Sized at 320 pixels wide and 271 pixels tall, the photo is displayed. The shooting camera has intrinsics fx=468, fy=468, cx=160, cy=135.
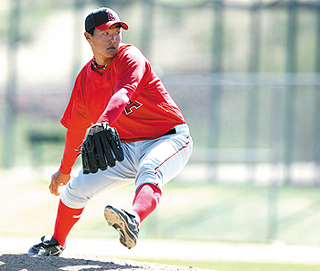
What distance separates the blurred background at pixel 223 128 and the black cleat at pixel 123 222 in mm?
4567

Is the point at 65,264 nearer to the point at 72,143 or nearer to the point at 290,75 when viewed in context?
the point at 72,143

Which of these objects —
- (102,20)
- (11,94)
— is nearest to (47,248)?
(102,20)

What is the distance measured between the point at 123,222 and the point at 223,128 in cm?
715

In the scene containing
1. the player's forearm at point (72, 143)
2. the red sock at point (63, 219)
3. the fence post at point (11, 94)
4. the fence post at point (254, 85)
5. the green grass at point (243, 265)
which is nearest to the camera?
the red sock at point (63, 219)

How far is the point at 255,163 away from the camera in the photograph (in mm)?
8508

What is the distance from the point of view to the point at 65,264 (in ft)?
11.2

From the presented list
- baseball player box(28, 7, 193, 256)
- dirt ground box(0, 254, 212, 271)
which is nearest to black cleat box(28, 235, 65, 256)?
baseball player box(28, 7, 193, 256)

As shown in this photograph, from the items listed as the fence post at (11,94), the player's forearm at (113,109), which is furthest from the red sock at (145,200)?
the fence post at (11,94)

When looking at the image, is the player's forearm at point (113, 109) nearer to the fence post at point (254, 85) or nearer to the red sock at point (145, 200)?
the red sock at point (145, 200)

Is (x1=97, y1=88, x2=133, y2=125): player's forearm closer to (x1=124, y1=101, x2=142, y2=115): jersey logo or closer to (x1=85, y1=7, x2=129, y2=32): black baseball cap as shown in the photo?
(x1=124, y1=101, x2=142, y2=115): jersey logo

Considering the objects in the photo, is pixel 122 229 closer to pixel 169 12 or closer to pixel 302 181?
pixel 302 181

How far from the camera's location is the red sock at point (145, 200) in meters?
2.93

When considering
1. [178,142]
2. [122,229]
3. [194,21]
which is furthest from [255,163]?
[194,21]

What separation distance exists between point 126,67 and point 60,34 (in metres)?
19.7
